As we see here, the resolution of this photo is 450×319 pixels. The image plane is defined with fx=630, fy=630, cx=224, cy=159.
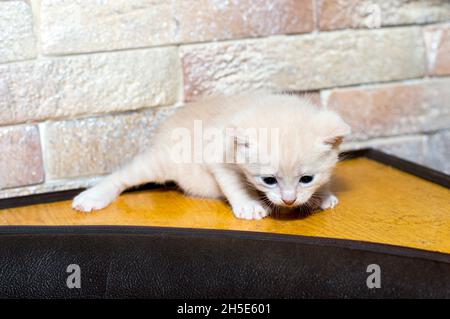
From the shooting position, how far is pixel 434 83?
2207 millimetres

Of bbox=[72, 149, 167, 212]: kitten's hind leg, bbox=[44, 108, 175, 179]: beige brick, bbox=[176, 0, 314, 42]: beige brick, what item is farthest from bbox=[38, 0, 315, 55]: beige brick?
bbox=[72, 149, 167, 212]: kitten's hind leg

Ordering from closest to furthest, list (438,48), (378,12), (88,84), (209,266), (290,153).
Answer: (209,266) → (290,153) → (88,84) → (378,12) → (438,48)

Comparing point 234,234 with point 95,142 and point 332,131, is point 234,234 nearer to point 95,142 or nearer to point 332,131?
point 332,131

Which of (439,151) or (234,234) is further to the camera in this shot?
(439,151)

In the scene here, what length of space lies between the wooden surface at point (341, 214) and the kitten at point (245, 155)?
0.05 meters

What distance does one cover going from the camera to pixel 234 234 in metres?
1.43

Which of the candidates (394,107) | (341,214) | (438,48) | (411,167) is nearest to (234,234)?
(341,214)

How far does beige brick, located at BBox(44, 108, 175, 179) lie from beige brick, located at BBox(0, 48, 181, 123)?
0.11 ft

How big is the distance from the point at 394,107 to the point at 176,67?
0.79 metres

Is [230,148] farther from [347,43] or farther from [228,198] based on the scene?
[347,43]

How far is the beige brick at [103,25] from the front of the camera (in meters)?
1.77

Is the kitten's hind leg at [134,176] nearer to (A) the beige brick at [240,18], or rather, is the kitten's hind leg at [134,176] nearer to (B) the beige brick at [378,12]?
(A) the beige brick at [240,18]

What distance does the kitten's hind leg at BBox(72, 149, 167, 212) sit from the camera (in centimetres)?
179

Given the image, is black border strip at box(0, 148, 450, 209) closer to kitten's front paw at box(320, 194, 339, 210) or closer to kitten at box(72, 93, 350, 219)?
kitten at box(72, 93, 350, 219)
